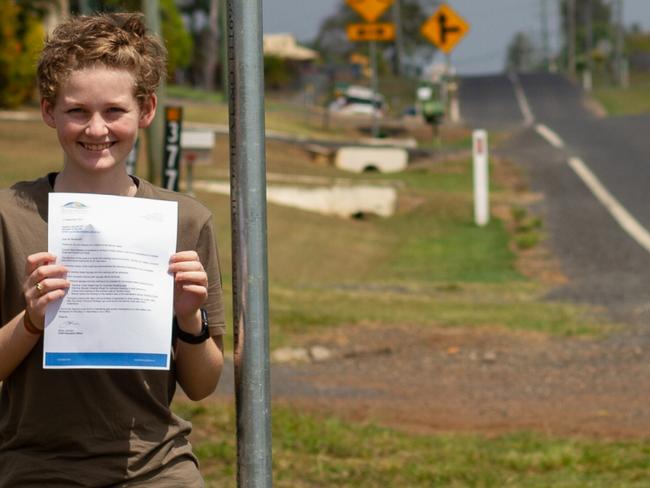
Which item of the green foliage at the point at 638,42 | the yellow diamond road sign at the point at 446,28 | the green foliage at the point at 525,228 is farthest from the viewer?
the green foliage at the point at 638,42

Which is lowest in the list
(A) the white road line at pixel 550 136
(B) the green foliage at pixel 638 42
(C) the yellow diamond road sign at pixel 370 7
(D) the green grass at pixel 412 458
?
(D) the green grass at pixel 412 458

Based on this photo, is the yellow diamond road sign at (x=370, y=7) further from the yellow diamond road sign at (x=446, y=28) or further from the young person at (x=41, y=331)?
the young person at (x=41, y=331)

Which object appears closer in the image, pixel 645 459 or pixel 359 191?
pixel 645 459

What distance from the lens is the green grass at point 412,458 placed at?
23.6 feet

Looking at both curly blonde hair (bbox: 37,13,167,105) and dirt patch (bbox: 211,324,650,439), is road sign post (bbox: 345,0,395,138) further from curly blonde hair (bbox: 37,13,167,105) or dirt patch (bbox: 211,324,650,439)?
curly blonde hair (bbox: 37,13,167,105)

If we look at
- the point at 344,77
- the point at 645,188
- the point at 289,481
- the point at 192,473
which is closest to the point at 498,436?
the point at 289,481

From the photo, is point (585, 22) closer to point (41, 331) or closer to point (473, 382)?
point (473, 382)

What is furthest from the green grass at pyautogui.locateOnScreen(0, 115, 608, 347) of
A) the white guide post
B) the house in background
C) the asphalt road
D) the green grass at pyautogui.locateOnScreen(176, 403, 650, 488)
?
the house in background

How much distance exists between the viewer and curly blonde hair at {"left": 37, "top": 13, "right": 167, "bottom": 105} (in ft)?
11.0

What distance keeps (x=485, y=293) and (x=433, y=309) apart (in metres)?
1.72

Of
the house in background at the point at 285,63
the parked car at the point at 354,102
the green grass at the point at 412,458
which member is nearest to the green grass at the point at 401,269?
the green grass at the point at 412,458

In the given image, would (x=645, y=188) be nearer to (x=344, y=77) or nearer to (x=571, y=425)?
(x=571, y=425)

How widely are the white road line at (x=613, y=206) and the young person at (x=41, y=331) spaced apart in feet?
51.3

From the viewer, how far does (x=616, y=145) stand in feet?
111
